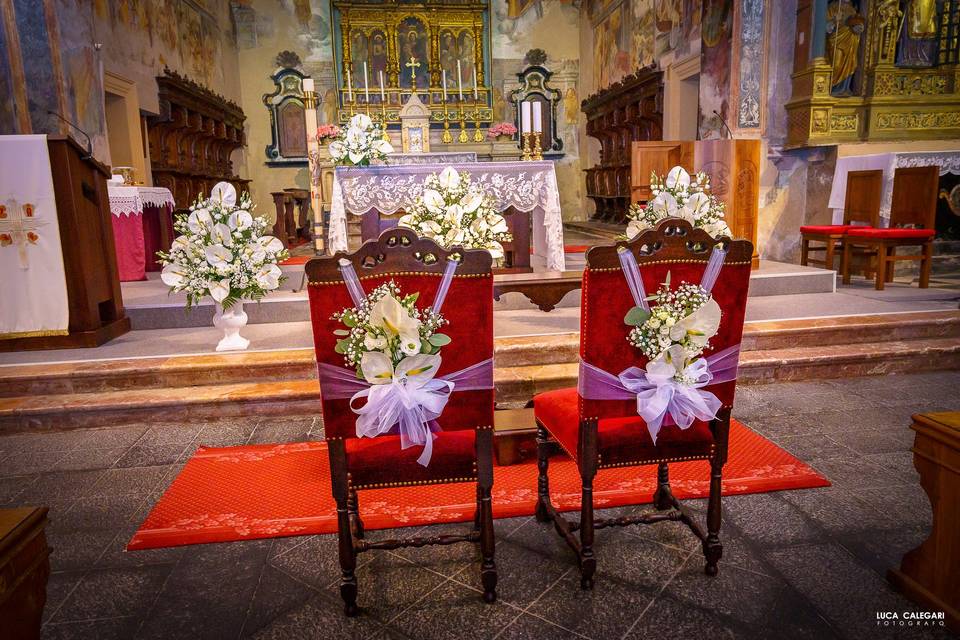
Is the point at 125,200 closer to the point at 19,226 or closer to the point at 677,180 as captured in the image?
the point at 19,226

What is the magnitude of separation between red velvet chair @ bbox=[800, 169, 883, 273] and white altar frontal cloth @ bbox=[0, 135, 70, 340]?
6673mm

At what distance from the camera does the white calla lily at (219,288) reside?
13.2 ft

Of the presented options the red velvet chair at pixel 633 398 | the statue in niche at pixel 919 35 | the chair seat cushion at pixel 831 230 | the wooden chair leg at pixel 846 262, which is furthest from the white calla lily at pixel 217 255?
the statue in niche at pixel 919 35

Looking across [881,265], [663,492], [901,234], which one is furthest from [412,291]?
[881,265]

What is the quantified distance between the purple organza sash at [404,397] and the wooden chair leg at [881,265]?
5425mm

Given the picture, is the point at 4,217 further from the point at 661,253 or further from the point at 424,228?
the point at 661,253

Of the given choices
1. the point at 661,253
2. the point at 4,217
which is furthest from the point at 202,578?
the point at 4,217

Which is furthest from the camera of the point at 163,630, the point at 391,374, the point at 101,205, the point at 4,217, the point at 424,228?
the point at 101,205

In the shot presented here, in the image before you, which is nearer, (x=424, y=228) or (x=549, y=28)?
Answer: (x=424, y=228)

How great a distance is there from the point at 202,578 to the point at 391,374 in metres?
1.09

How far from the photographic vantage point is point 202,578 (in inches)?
88.3

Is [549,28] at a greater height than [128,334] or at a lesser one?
greater

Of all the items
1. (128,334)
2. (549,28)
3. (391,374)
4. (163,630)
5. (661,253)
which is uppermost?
(549,28)

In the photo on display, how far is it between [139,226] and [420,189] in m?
3.23
